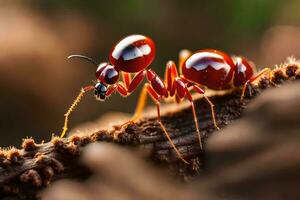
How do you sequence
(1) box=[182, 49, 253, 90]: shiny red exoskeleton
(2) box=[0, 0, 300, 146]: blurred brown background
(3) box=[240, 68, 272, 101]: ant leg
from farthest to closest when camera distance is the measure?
1. (2) box=[0, 0, 300, 146]: blurred brown background
2. (1) box=[182, 49, 253, 90]: shiny red exoskeleton
3. (3) box=[240, 68, 272, 101]: ant leg

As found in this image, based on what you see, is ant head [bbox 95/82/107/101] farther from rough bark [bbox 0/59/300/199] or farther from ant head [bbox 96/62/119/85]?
rough bark [bbox 0/59/300/199]

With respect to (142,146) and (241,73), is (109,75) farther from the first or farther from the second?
(241,73)

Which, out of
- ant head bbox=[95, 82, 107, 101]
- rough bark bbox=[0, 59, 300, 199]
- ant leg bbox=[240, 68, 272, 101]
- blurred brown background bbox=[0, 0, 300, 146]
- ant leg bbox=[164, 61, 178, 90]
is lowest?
rough bark bbox=[0, 59, 300, 199]

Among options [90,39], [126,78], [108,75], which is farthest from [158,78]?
[90,39]

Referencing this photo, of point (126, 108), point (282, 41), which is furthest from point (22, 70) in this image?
point (282, 41)

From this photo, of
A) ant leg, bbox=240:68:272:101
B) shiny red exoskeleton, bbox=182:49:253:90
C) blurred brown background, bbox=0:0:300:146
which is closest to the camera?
ant leg, bbox=240:68:272:101

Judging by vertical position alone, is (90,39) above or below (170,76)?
above

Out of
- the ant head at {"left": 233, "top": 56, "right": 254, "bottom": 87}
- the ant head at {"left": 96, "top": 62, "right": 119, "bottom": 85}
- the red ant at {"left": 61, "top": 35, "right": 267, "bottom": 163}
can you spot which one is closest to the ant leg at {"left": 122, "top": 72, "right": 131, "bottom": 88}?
the red ant at {"left": 61, "top": 35, "right": 267, "bottom": 163}

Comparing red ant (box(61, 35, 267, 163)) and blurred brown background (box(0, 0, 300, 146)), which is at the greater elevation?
blurred brown background (box(0, 0, 300, 146))
